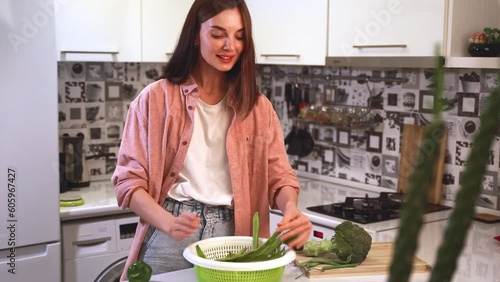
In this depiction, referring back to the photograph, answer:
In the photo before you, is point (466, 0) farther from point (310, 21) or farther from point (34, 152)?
point (34, 152)

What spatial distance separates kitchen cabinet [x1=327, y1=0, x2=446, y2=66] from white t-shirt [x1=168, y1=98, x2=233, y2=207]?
92 centimetres

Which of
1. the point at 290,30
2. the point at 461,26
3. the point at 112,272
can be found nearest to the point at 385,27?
the point at 461,26

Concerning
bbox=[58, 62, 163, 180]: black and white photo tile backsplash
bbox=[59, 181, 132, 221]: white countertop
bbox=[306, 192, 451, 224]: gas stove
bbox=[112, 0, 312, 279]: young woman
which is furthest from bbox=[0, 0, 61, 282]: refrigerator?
bbox=[306, 192, 451, 224]: gas stove

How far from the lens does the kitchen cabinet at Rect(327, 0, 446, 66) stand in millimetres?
2357

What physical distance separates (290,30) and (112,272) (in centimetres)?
139

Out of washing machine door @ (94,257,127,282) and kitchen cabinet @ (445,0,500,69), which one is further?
washing machine door @ (94,257,127,282)

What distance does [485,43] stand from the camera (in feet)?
7.42

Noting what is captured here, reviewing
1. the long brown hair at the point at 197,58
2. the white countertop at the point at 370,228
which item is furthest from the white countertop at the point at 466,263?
the long brown hair at the point at 197,58

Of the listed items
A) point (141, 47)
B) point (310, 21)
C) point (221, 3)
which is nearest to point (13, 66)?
point (141, 47)

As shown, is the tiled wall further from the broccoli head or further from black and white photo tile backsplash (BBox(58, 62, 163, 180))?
the broccoli head

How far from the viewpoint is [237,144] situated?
1816 mm

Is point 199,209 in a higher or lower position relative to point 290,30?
lower

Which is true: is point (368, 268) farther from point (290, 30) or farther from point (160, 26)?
point (160, 26)

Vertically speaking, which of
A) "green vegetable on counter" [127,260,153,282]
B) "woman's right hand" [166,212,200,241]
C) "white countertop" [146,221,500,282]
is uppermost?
"woman's right hand" [166,212,200,241]
